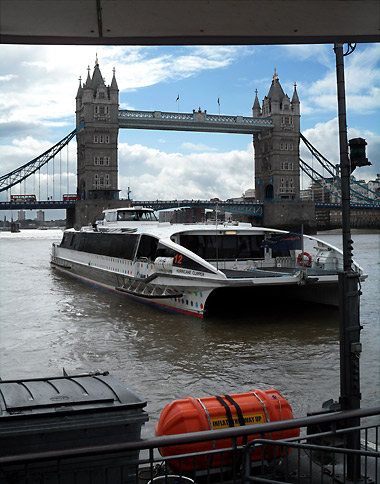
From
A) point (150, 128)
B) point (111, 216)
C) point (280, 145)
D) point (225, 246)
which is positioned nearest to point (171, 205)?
point (150, 128)

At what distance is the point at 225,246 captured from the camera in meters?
16.6

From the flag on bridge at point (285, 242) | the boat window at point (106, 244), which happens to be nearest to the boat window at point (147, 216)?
the boat window at point (106, 244)

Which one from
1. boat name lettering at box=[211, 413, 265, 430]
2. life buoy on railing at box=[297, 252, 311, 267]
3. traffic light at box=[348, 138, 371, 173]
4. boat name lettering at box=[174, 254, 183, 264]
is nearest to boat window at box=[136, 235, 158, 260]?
boat name lettering at box=[174, 254, 183, 264]

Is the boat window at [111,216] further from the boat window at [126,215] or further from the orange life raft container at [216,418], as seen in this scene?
the orange life raft container at [216,418]

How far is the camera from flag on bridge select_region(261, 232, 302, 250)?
50.5ft

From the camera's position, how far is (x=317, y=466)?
15.4 feet

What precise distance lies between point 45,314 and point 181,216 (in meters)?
54.6

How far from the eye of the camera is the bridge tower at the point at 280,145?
97688mm

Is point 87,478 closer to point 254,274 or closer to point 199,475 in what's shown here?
point 199,475

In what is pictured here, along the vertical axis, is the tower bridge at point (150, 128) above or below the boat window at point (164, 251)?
above

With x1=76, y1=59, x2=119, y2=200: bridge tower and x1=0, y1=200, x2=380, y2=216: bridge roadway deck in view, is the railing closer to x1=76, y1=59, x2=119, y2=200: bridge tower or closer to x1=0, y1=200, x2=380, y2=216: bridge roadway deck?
x1=0, y1=200, x2=380, y2=216: bridge roadway deck

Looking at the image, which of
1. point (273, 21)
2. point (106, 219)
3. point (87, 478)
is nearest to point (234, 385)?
point (87, 478)

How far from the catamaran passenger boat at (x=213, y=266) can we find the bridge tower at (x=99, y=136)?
69.6 metres

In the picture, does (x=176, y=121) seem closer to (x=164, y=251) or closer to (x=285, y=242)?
(x=285, y=242)
